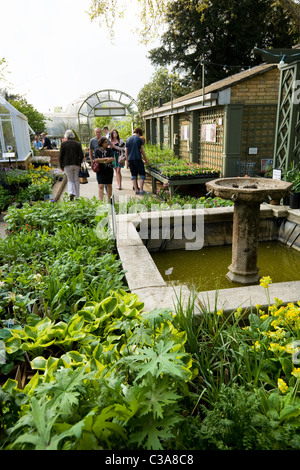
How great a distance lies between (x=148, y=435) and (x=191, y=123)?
12.3 meters

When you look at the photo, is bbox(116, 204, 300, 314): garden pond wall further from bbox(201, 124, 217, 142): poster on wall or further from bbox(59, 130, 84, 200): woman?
bbox(201, 124, 217, 142): poster on wall

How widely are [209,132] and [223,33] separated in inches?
546

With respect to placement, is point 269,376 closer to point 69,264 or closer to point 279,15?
point 69,264

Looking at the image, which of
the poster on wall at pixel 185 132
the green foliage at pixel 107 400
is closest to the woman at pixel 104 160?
the green foliage at pixel 107 400

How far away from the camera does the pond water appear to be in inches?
176

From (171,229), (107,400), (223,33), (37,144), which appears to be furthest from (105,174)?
(223,33)

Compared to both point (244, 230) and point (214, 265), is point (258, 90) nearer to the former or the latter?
point (214, 265)

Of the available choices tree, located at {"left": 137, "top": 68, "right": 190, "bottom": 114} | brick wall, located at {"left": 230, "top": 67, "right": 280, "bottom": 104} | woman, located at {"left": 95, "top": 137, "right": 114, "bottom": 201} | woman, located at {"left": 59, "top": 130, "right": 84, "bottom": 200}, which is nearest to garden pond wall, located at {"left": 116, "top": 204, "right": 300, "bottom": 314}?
woman, located at {"left": 95, "top": 137, "right": 114, "bottom": 201}

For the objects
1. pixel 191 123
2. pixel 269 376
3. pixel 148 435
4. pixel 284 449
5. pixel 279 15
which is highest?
pixel 279 15

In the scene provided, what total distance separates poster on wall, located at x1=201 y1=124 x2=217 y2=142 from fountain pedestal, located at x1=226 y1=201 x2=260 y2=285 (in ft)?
24.2

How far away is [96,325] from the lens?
2.47 metres

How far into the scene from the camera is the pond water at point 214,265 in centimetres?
446

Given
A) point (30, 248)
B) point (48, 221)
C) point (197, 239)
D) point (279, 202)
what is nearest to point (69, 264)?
point (30, 248)

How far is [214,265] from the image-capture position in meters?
4.98
